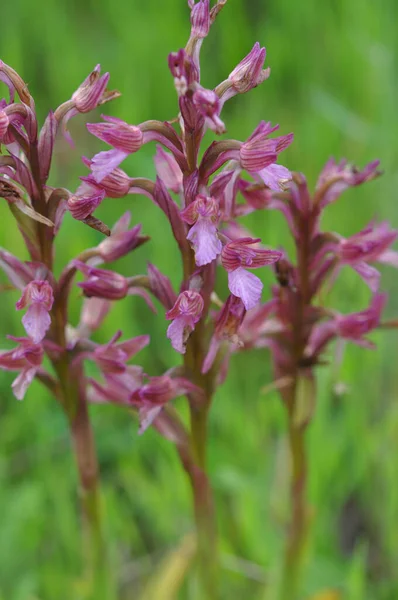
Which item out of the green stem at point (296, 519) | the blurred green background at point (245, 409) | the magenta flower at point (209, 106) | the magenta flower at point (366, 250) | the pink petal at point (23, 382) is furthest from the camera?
the blurred green background at point (245, 409)

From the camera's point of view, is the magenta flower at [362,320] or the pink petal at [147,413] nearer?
the pink petal at [147,413]

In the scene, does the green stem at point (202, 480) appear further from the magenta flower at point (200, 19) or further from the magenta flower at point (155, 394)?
the magenta flower at point (200, 19)

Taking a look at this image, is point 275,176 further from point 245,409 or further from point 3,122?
point 245,409

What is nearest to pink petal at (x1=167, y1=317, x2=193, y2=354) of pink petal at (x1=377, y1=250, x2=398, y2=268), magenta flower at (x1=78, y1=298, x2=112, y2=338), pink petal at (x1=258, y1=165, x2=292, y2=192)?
pink petal at (x1=258, y1=165, x2=292, y2=192)

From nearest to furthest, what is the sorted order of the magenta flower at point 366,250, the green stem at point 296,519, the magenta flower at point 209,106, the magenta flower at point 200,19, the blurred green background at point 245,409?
the magenta flower at point 209,106 < the magenta flower at point 200,19 < the magenta flower at point 366,250 < the green stem at point 296,519 < the blurred green background at point 245,409

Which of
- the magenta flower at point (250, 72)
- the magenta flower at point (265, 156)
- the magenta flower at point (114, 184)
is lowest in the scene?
the magenta flower at point (114, 184)

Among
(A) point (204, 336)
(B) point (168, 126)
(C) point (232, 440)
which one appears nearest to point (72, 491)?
(C) point (232, 440)

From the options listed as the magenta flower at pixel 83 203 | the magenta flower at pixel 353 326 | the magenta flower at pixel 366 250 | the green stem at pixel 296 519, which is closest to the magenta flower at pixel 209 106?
the magenta flower at pixel 83 203
